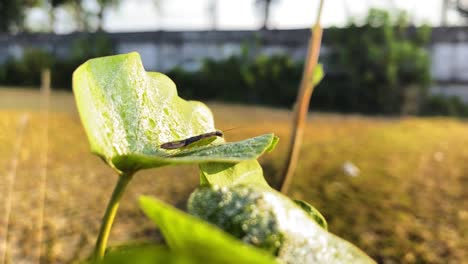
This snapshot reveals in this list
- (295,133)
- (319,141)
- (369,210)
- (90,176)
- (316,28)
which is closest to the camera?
(316,28)

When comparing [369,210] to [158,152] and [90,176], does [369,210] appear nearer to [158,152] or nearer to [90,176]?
[90,176]

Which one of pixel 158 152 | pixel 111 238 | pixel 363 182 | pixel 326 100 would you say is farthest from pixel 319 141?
pixel 158 152

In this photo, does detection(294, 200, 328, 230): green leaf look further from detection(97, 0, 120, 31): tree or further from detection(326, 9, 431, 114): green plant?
detection(97, 0, 120, 31): tree

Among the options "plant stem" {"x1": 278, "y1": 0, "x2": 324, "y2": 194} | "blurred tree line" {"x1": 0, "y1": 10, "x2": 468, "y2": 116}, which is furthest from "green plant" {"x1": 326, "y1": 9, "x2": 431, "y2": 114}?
"plant stem" {"x1": 278, "y1": 0, "x2": 324, "y2": 194}

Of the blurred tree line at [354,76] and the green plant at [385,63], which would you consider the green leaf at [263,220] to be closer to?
the blurred tree line at [354,76]

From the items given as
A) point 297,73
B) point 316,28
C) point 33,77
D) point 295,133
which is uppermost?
point 316,28

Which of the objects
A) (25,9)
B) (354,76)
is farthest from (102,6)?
(354,76)
